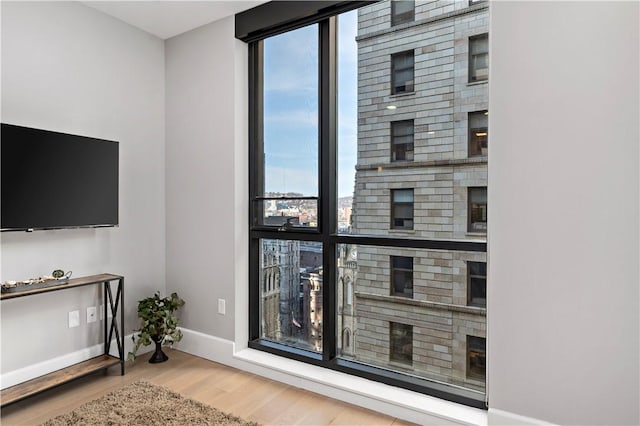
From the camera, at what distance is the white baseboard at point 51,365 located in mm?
2307

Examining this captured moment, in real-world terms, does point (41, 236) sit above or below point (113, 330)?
above

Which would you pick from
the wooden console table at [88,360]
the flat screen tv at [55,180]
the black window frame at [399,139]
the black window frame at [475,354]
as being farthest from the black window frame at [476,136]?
the wooden console table at [88,360]

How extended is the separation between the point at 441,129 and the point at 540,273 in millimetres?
942

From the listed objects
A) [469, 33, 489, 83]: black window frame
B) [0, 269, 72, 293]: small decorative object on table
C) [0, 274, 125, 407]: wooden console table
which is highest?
[469, 33, 489, 83]: black window frame

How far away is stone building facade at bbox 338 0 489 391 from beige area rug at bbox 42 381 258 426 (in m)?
0.95

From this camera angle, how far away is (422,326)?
233 centimetres

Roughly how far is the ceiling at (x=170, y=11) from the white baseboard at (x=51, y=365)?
243 cm

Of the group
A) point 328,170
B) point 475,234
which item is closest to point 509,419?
point 475,234

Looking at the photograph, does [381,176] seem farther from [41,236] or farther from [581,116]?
[41,236]

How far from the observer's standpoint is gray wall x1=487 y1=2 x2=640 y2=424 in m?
1.60

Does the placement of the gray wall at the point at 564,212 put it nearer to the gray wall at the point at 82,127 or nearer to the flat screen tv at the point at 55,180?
the flat screen tv at the point at 55,180

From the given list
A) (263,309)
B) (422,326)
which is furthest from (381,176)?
(263,309)

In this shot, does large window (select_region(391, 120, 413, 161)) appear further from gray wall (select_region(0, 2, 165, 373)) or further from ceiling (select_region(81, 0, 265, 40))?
gray wall (select_region(0, 2, 165, 373))

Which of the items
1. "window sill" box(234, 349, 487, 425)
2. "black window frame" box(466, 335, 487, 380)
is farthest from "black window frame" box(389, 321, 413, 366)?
"black window frame" box(466, 335, 487, 380)
